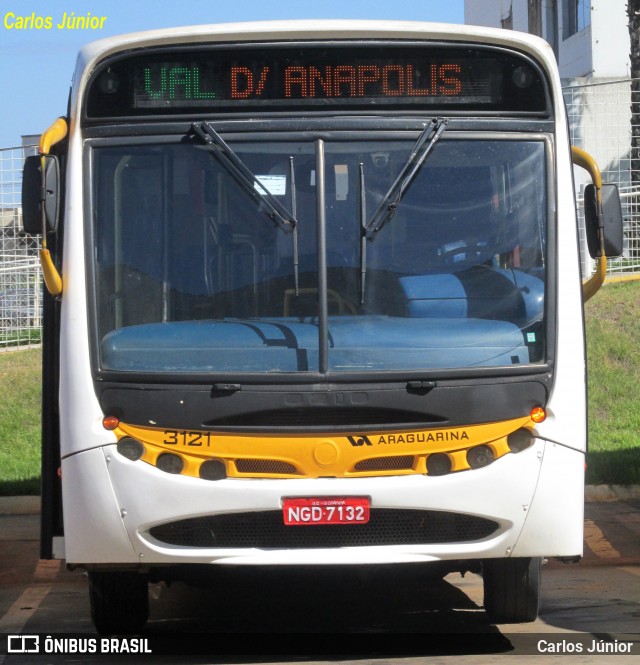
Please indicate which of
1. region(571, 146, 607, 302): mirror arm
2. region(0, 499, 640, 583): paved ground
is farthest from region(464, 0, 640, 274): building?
region(571, 146, 607, 302): mirror arm

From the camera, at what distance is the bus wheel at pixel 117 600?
21.1 feet

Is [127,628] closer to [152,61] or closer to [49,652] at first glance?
[49,652]

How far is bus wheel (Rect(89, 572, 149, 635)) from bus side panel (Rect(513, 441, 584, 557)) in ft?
6.21

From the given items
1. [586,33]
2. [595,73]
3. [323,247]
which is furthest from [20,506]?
[586,33]

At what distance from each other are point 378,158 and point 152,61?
1.15 m

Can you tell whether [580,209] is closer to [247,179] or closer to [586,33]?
[247,179]

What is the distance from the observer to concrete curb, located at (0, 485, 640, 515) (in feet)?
36.1

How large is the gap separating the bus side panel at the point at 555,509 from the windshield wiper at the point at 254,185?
1.48m

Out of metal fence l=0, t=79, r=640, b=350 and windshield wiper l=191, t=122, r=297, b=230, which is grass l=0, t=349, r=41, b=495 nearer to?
metal fence l=0, t=79, r=640, b=350

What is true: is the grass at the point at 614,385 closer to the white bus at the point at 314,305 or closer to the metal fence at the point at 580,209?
the metal fence at the point at 580,209

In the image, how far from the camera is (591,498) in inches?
436

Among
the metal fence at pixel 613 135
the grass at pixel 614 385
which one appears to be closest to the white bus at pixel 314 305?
the grass at pixel 614 385

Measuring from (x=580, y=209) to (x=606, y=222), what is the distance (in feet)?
33.4

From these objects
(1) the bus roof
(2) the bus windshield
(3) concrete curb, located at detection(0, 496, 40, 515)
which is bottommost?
(3) concrete curb, located at detection(0, 496, 40, 515)
